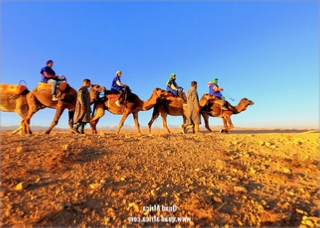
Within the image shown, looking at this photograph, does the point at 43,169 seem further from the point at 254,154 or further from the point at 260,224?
the point at 254,154

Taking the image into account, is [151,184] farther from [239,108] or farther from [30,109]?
[239,108]

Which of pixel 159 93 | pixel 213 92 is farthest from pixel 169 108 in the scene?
pixel 213 92

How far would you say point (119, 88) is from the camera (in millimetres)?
11109

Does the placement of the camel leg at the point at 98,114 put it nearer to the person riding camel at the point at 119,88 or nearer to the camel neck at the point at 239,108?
the person riding camel at the point at 119,88

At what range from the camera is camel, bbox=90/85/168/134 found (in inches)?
432

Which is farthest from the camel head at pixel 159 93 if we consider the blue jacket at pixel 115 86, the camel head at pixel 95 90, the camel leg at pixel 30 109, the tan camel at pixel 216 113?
the camel leg at pixel 30 109

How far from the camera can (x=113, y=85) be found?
11.2m

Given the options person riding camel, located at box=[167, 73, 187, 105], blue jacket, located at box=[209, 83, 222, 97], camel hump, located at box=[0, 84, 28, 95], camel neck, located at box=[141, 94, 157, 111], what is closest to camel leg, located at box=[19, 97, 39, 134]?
camel hump, located at box=[0, 84, 28, 95]

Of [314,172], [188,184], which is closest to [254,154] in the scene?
[314,172]

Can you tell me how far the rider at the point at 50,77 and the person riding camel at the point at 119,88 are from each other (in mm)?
3291

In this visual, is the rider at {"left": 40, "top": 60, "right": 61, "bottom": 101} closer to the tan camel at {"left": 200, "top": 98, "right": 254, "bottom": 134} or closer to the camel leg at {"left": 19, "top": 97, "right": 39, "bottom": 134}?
the camel leg at {"left": 19, "top": 97, "right": 39, "bottom": 134}

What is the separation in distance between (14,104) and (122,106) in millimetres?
4749

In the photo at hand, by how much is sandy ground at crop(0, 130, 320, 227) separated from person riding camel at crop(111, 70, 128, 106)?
17.4 ft

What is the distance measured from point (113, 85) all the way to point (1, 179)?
8283 millimetres
